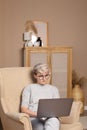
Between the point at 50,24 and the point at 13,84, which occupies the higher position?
the point at 50,24

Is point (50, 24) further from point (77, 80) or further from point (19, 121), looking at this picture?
point (19, 121)

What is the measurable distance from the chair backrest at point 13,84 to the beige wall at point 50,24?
2.43 m

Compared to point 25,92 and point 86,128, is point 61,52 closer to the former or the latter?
point 86,128

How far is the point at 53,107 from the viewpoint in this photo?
2.72m

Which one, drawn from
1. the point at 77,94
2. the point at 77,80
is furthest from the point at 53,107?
the point at 77,80

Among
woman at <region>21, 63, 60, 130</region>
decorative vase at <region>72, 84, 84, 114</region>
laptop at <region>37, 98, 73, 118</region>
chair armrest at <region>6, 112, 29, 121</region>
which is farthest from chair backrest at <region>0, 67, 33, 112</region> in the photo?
decorative vase at <region>72, 84, 84, 114</region>

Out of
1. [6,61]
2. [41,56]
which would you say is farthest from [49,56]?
[6,61]

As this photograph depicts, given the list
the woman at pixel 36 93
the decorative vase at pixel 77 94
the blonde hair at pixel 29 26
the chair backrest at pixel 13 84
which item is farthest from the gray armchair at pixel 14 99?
the blonde hair at pixel 29 26

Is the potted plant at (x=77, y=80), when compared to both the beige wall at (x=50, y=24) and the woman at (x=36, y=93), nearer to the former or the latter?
the beige wall at (x=50, y=24)

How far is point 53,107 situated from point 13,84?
2.27 feet

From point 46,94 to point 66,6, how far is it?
10.6 feet

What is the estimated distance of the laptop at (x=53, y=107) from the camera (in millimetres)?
2682

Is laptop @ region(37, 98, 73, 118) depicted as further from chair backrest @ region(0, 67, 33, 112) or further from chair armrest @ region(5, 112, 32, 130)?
chair backrest @ region(0, 67, 33, 112)

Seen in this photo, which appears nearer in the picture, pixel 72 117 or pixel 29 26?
pixel 72 117
